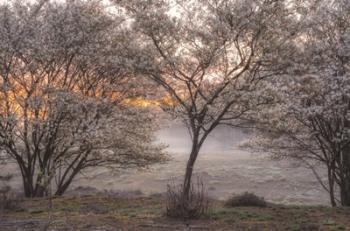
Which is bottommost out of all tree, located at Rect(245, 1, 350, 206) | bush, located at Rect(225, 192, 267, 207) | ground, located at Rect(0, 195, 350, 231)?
ground, located at Rect(0, 195, 350, 231)

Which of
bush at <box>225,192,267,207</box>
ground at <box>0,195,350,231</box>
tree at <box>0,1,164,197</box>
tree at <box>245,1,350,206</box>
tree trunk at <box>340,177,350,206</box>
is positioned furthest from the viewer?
tree at <box>0,1,164,197</box>

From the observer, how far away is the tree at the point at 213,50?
15.7 metres

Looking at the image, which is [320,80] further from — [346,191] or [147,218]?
[147,218]

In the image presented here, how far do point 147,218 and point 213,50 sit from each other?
674cm

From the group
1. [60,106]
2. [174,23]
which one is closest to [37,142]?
[60,106]

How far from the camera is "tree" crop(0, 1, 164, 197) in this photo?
19.2 metres

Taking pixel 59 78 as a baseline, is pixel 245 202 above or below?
below

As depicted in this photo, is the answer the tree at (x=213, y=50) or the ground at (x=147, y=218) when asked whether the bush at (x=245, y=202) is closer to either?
the ground at (x=147, y=218)

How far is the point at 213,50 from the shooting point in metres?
16.2

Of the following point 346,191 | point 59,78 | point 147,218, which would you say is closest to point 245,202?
point 346,191

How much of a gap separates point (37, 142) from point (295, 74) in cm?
1254

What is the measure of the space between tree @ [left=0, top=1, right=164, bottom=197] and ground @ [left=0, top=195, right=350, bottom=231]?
11.5 feet

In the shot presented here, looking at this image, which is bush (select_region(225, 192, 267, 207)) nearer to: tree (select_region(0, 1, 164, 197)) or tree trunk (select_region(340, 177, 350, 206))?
tree trunk (select_region(340, 177, 350, 206))

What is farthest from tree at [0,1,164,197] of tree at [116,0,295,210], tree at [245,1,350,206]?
tree at [245,1,350,206]
